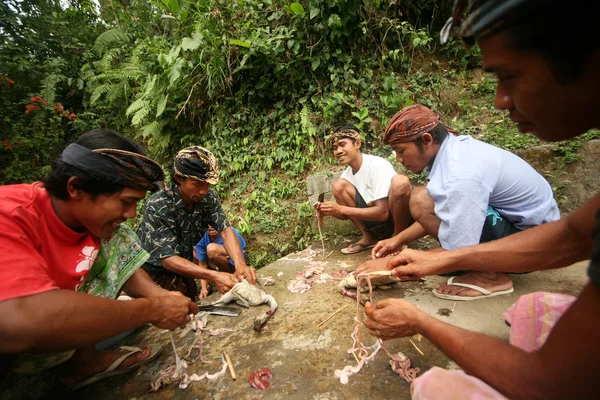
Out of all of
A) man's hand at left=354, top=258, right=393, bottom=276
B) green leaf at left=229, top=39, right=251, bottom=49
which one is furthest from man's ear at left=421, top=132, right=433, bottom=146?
green leaf at left=229, top=39, right=251, bottom=49

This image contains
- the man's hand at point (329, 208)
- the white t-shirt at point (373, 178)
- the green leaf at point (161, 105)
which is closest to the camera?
the white t-shirt at point (373, 178)

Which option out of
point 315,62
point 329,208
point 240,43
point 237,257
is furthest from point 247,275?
point 240,43

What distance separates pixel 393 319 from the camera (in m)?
1.33

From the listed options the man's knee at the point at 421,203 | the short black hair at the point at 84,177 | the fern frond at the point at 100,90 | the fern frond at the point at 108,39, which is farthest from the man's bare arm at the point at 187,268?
the fern frond at the point at 108,39

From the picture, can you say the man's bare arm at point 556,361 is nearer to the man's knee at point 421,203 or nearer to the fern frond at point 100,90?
the man's knee at point 421,203

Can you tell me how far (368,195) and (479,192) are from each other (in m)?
1.52

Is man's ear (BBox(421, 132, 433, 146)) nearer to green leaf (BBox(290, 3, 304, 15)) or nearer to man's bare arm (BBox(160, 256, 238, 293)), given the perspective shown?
man's bare arm (BBox(160, 256, 238, 293))

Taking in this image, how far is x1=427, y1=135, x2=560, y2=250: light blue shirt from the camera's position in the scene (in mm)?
1968

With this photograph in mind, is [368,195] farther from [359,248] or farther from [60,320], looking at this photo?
[60,320]

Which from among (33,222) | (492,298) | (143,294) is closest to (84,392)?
(143,294)

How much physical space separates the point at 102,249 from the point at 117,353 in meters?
0.78

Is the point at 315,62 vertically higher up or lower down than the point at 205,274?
higher up

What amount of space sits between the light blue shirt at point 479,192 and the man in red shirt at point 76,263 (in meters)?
1.97

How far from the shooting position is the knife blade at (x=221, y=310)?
2438 millimetres
